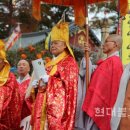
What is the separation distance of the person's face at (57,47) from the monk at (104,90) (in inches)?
20.0

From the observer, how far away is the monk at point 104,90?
199 inches

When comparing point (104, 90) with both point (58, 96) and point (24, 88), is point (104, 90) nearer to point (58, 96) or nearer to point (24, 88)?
point (58, 96)

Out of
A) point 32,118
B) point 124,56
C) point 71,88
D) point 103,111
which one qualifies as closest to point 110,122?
point 103,111

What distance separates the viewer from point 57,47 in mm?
5406

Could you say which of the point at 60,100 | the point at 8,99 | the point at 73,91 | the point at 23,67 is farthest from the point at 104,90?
the point at 23,67

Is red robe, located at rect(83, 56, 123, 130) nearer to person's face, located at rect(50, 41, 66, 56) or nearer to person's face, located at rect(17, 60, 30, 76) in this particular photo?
person's face, located at rect(50, 41, 66, 56)

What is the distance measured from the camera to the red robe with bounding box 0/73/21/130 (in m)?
5.65

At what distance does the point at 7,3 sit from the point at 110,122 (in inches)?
427

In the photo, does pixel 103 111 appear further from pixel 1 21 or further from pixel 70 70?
pixel 1 21

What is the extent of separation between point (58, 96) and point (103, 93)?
53cm

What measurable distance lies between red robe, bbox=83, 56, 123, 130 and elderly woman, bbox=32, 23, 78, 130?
204 mm

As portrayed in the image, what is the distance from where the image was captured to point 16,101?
18.9 feet

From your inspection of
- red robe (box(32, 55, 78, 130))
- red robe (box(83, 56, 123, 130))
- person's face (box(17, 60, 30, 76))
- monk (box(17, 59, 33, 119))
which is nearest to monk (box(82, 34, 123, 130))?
red robe (box(83, 56, 123, 130))

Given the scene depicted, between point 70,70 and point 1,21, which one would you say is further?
point 1,21
